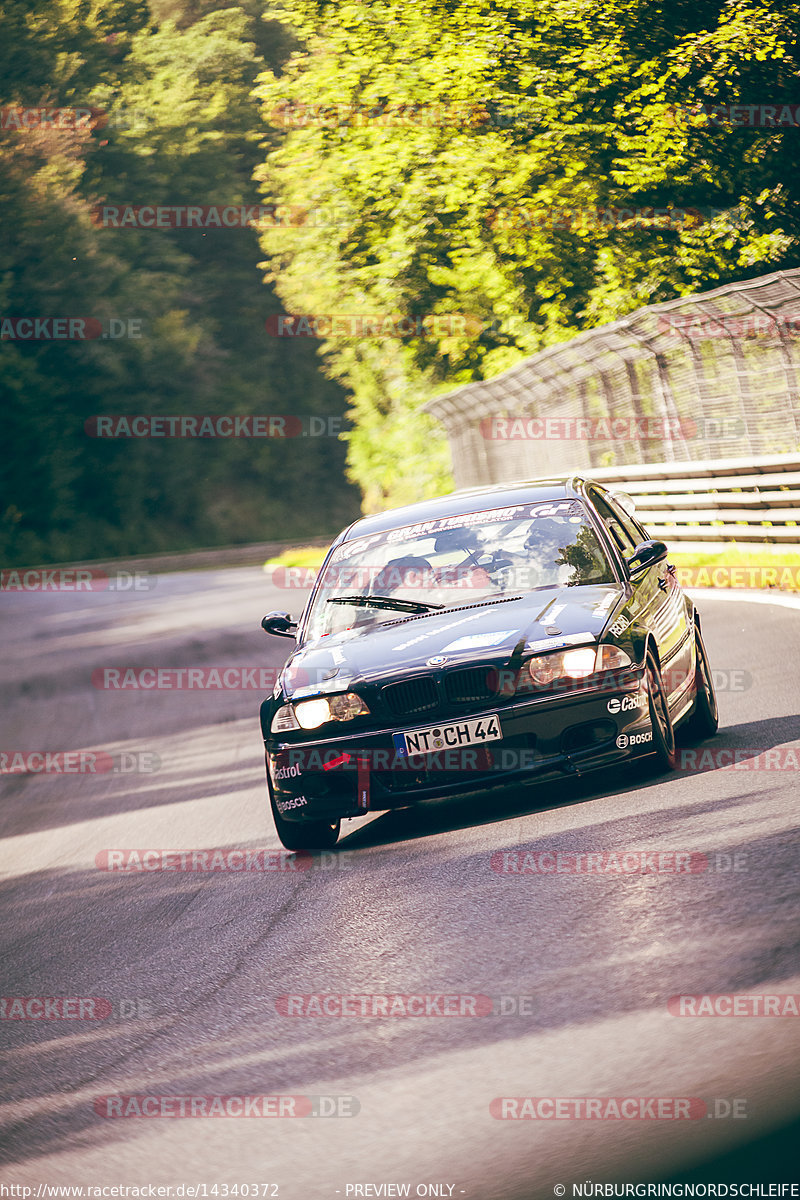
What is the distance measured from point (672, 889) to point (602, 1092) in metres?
1.68

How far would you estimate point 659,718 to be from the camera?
6918 millimetres

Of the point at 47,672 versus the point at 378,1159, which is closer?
the point at 378,1159

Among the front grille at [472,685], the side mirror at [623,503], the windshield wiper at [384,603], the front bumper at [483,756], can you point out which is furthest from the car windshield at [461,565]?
the front bumper at [483,756]

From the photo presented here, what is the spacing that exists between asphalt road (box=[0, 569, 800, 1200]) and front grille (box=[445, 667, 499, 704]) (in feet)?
2.10

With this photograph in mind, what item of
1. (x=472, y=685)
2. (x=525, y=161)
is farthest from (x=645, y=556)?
(x=525, y=161)

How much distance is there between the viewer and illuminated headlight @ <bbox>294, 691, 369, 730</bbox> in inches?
269

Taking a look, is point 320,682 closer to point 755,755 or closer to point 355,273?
point 755,755

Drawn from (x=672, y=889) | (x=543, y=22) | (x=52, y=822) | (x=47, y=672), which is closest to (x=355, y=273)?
(x=543, y=22)

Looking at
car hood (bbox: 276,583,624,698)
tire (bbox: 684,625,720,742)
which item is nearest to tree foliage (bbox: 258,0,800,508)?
tire (bbox: 684,625,720,742)

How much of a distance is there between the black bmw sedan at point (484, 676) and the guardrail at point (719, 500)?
7.03m

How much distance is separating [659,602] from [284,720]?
2.06 m

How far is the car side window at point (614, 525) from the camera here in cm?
801

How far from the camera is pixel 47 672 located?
64.0ft

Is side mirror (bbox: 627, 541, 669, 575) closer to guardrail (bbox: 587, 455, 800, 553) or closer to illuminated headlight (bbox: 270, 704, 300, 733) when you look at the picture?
illuminated headlight (bbox: 270, 704, 300, 733)
